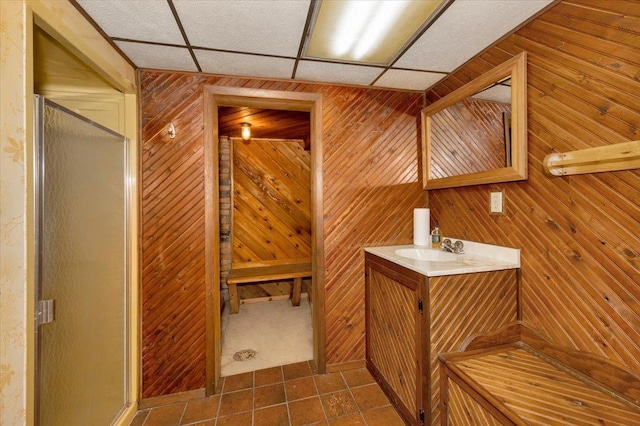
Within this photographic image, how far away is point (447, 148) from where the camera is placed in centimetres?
223

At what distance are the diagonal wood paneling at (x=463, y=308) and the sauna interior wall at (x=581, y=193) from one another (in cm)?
12

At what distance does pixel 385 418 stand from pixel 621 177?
1962mm

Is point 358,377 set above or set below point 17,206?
below

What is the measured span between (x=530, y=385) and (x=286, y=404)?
1589 mm

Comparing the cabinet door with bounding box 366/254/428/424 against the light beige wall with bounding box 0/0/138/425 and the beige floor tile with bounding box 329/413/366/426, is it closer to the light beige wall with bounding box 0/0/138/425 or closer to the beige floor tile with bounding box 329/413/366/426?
the beige floor tile with bounding box 329/413/366/426

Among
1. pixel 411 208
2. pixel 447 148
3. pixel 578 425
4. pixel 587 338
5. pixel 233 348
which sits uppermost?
pixel 447 148

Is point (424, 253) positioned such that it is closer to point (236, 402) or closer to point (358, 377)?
point (358, 377)

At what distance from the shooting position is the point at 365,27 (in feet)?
5.20

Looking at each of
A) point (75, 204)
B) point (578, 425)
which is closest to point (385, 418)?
point (578, 425)

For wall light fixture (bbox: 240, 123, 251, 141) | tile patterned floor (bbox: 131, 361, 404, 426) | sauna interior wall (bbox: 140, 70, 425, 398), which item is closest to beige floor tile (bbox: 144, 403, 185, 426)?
tile patterned floor (bbox: 131, 361, 404, 426)

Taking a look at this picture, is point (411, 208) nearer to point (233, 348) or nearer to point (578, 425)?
point (578, 425)

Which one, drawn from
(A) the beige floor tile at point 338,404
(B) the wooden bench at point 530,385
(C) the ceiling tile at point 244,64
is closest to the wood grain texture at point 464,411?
(B) the wooden bench at point 530,385

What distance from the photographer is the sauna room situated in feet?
3.79

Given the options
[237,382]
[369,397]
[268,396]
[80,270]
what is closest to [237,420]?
[268,396]
